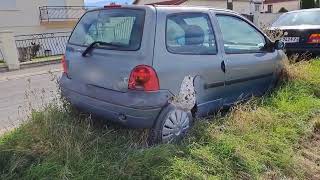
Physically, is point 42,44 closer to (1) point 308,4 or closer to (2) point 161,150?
(2) point 161,150

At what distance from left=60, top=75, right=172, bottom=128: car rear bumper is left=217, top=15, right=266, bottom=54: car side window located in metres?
1.36

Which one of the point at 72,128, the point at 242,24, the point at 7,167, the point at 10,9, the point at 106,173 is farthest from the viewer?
the point at 10,9

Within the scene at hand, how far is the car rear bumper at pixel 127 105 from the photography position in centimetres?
395

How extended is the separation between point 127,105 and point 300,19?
6.48 metres

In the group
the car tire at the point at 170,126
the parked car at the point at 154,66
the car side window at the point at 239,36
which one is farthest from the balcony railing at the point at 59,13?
the car tire at the point at 170,126

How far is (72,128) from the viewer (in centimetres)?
407

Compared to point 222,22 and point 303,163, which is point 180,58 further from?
point 303,163

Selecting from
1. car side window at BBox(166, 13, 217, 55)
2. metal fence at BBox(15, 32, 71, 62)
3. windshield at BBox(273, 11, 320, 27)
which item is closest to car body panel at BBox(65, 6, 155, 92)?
car side window at BBox(166, 13, 217, 55)

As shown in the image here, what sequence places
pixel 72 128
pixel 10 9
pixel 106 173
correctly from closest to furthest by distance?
pixel 106 173 → pixel 72 128 → pixel 10 9

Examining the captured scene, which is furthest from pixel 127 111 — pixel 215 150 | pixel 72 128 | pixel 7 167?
pixel 7 167

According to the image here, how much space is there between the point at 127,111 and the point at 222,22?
A: 1.86 meters

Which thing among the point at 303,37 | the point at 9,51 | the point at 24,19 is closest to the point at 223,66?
the point at 303,37

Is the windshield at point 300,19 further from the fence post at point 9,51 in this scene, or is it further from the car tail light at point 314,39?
the fence post at point 9,51

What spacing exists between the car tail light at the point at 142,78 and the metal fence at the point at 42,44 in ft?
52.8
